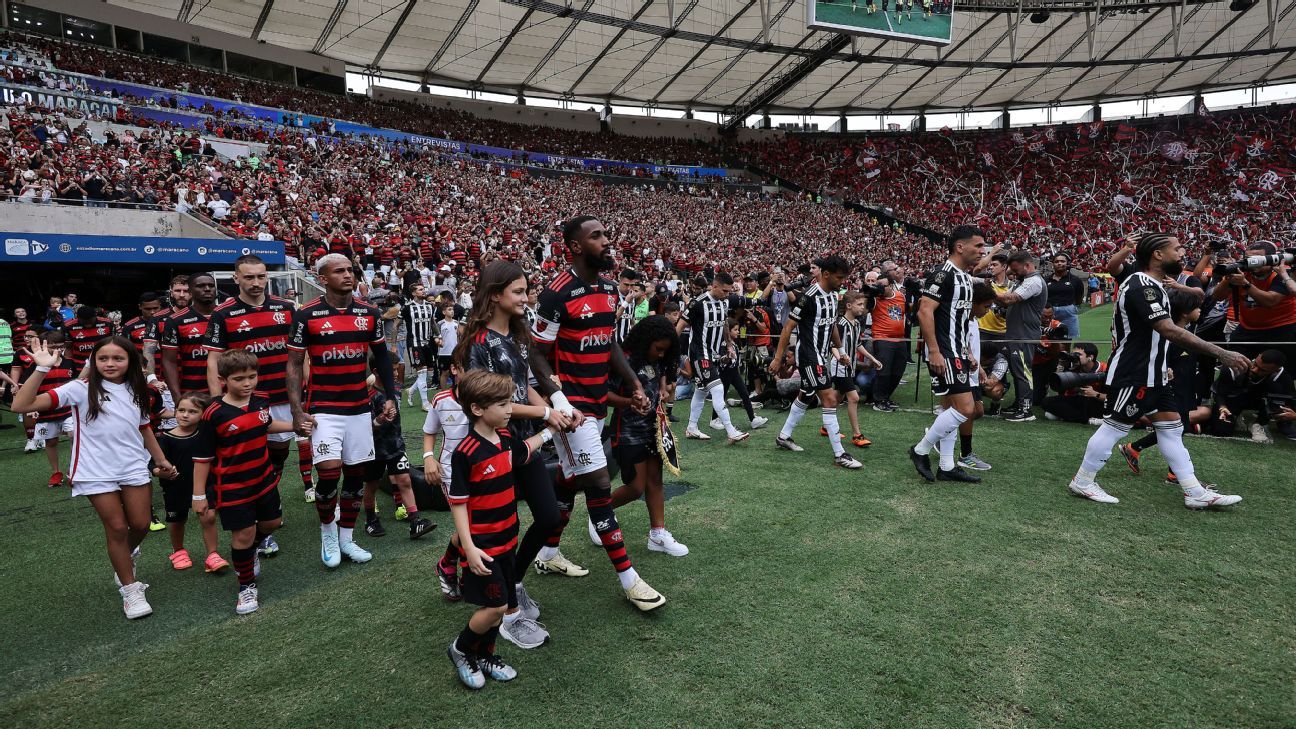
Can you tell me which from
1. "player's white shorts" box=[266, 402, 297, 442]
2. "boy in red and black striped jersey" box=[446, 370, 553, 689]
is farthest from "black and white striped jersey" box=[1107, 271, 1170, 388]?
"player's white shorts" box=[266, 402, 297, 442]

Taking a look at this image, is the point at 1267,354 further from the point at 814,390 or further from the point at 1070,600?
the point at 1070,600

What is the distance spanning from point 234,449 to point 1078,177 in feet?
162

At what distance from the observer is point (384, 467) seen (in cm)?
483

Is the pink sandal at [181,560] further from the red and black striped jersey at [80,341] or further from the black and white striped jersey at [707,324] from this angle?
the red and black striped jersey at [80,341]

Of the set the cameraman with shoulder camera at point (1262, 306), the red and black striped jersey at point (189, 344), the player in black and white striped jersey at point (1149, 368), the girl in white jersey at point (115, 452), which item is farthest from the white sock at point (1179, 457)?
the red and black striped jersey at point (189, 344)

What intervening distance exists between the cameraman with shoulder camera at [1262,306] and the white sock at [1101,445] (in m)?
2.40

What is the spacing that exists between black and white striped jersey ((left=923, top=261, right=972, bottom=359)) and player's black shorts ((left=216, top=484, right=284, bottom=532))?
16.4ft

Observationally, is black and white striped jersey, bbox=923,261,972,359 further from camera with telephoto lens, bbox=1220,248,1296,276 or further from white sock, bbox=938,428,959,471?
camera with telephoto lens, bbox=1220,248,1296,276

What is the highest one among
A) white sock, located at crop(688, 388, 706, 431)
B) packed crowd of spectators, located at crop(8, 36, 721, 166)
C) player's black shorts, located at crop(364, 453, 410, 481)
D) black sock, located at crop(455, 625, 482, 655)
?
packed crowd of spectators, located at crop(8, 36, 721, 166)

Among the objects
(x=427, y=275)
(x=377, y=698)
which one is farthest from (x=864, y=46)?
(x=377, y=698)

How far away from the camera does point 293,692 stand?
2957mm

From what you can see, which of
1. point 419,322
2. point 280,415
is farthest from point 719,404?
point 419,322

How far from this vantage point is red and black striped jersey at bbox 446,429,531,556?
111 inches

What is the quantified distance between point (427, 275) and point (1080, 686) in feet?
52.7
